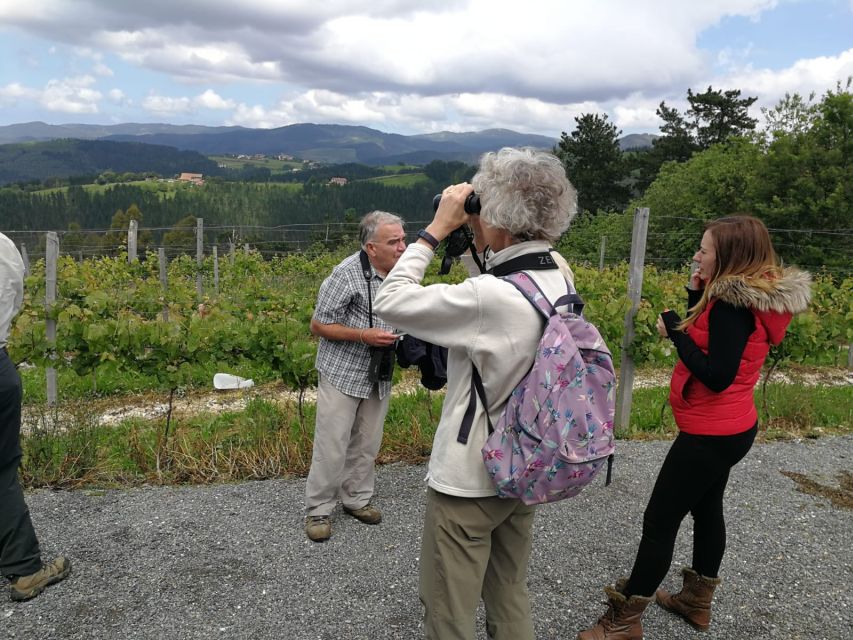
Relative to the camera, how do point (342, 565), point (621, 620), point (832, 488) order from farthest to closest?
point (832, 488), point (342, 565), point (621, 620)

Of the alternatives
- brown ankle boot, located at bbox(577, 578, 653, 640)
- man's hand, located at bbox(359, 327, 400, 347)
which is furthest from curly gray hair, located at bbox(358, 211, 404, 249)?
brown ankle boot, located at bbox(577, 578, 653, 640)

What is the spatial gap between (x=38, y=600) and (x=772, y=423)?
5.74 m

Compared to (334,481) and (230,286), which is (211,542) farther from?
(230,286)

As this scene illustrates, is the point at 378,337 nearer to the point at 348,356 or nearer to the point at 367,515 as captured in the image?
the point at 348,356

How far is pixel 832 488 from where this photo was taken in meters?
4.36

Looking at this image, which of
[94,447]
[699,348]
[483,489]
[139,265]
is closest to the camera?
[483,489]

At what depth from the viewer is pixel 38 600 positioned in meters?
2.79

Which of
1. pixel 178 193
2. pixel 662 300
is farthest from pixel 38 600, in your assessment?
pixel 178 193

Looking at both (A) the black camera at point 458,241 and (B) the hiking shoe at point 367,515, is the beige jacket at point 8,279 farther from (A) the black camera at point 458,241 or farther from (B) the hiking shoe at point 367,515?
(B) the hiking shoe at point 367,515

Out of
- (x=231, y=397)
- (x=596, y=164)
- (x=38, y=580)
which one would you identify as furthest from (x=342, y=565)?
(x=596, y=164)

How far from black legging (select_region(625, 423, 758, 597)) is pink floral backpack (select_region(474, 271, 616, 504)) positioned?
2.79 ft

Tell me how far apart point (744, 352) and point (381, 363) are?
181 cm

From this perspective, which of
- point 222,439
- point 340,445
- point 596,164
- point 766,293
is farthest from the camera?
point 596,164

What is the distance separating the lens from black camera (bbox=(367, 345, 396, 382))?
11.1 feet
